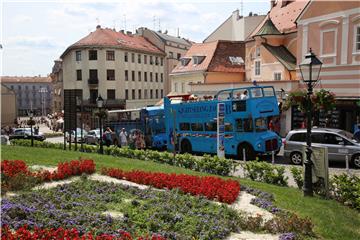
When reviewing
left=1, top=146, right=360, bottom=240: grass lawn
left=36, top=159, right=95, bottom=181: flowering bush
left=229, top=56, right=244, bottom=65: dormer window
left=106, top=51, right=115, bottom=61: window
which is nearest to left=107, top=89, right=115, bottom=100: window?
left=106, top=51, right=115, bottom=61: window

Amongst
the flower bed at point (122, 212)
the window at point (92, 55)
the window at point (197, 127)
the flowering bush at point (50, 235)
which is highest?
the window at point (92, 55)

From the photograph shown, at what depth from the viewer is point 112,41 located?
2314 inches

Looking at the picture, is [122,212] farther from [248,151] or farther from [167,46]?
[167,46]

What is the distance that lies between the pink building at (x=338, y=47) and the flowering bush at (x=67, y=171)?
64.2 ft

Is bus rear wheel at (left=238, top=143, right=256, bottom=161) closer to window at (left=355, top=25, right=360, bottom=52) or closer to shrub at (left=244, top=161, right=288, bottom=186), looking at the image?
shrub at (left=244, top=161, right=288, bottom=186)

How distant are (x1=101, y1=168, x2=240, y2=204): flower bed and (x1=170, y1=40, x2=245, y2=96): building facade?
30278 mm

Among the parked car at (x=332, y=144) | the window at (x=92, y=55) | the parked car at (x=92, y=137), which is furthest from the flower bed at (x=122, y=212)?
the window at (x=92, y=55)

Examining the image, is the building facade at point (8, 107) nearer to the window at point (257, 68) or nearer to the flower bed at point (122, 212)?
the window at point (257, 68)

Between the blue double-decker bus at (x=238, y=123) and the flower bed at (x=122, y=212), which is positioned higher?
the blue double-decker bus at (x=238, y=123)

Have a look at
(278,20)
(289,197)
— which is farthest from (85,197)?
(278,20)

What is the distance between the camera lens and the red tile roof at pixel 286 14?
122ft

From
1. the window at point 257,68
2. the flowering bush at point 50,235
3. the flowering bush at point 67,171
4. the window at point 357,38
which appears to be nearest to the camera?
the flowering bush at point 50,235

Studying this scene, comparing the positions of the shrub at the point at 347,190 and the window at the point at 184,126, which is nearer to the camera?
the shrub at the point at 347,190

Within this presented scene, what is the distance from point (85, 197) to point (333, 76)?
2216 cm
